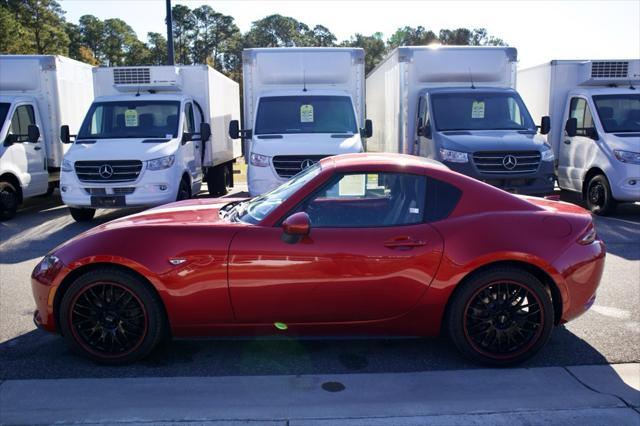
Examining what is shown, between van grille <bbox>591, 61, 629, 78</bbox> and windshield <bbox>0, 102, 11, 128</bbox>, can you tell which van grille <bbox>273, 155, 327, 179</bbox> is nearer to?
windshield <bbox>0, 102, 11, 128</bbox>

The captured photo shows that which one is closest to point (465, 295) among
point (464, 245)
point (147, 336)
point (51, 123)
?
point (464, 245)

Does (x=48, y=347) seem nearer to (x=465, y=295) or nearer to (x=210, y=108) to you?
(x=465, y=295)

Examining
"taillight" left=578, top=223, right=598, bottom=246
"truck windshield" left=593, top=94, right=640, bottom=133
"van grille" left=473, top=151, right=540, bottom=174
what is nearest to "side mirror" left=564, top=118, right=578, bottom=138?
"truck windshield" left=593, top=94, right=640, bottom=133

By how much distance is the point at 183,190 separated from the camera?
1032 cm

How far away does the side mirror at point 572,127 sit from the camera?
35.7 feet

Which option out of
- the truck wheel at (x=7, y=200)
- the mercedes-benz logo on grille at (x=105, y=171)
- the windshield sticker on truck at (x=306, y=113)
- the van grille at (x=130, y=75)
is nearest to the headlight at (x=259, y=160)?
the windshield sticker on truck at (x=306, y=113)

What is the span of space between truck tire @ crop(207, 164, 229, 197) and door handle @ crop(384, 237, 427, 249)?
977 cm

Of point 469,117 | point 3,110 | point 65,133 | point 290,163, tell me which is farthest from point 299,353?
point 3,110

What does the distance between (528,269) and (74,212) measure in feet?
27.9

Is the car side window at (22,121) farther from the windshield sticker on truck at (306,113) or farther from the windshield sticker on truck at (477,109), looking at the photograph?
the windshield sticker on truck at (477,109)

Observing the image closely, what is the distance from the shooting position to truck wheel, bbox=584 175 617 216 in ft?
33.4

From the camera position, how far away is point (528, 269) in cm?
403

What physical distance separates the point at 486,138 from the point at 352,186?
19.2 ft

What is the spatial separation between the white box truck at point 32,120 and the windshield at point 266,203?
7701 mm
